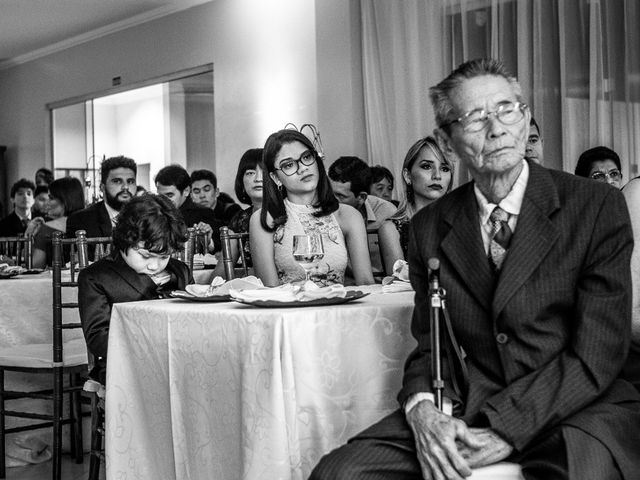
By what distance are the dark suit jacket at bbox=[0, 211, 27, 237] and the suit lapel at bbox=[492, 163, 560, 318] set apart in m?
8.31

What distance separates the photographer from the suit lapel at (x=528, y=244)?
1.86 meters

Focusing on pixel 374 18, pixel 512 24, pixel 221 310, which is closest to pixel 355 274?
pixel 221 310

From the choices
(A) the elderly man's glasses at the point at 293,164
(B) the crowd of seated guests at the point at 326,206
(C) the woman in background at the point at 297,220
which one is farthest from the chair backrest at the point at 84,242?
(A) the elderly man's glasses at the point at 293,164

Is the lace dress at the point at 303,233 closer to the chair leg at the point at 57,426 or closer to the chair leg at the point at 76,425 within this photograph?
the chair leg at the point at 57,426

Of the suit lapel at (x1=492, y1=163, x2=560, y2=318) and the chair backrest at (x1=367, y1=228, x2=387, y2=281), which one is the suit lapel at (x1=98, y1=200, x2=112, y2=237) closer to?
the chair backrest at (x1=367, y1=228, x2=387, y2=281)

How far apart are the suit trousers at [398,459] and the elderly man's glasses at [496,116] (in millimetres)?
612

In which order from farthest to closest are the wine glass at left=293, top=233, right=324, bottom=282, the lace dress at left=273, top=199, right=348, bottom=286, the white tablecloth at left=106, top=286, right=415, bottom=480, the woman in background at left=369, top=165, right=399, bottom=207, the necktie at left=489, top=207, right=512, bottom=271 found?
the woman in background at left=369, top=165, right=399, bottom=207
the lace dress at left=273, top=199, right=348, bottom=286
the wine glass at left=293, top=233, right=324, bottom=282
the white tablecloth at left=106, top=286, right=415, bottom=480
the necktie at left=489, top=207, right=512, bottom=271

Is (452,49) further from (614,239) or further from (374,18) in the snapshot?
(614,239)

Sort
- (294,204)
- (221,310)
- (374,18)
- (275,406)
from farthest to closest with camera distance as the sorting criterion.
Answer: (374,18)
(294,204)
(221,310)
(275,406)

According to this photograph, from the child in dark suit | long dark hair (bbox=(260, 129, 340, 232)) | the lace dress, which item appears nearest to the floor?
the child in dark suit

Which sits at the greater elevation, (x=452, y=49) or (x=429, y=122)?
(x=452, y=49)

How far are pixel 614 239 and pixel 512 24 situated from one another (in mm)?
5296

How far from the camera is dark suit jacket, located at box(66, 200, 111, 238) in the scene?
581cm

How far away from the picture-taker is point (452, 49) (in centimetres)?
730
